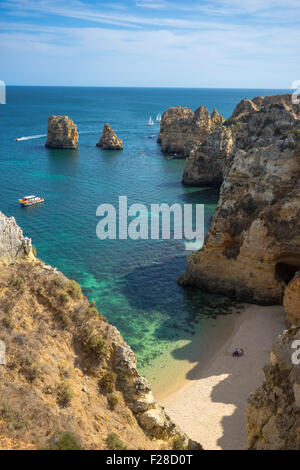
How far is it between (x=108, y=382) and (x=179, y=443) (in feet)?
11.9

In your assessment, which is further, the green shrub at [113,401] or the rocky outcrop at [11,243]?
the rocky outcrop at [11,243]

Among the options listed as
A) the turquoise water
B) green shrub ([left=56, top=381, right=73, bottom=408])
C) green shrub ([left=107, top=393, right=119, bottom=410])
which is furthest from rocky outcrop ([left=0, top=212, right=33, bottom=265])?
the turquoise water

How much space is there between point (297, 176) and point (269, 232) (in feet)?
16.3

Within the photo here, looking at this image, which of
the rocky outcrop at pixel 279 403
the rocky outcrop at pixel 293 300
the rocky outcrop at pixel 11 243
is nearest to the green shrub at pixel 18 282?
the rocky outcrop at pixel 11 243

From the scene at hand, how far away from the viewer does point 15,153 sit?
9325 centimetres

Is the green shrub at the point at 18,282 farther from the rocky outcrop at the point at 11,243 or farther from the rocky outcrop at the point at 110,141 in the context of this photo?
the rocky outcrop at the point at 110,141

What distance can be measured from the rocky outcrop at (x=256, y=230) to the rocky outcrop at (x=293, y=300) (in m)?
3.72

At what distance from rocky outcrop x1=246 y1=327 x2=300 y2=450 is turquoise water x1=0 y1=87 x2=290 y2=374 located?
12060 mm

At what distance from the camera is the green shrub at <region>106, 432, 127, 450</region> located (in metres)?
12.5

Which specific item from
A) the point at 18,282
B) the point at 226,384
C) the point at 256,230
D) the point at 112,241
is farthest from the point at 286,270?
the point at 18,282

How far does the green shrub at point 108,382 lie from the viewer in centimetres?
1477

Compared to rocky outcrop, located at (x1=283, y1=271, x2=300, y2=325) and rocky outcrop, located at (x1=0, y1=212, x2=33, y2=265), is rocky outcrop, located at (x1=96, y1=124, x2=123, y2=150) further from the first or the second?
rocky outcrop, located at (x1=0, y1=212, x2=33, y2=265)
